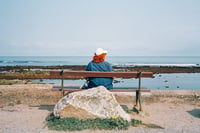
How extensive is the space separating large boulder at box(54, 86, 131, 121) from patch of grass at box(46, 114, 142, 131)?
0.43 ft

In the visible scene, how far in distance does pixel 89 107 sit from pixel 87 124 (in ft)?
1.51

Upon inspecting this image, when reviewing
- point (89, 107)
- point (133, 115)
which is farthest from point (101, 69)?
point (89, 107)

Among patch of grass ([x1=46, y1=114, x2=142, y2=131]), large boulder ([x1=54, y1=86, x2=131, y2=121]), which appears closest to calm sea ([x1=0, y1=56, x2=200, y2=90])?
large boulder ([x1=54, y1=86, x2=131, y2=121])

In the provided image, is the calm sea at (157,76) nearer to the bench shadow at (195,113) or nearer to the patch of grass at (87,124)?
the bench shadow at (195,113)

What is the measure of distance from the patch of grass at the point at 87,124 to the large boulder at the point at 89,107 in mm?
131

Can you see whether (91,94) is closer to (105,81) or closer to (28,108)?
(105,81)

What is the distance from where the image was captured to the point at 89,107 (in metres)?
6.32

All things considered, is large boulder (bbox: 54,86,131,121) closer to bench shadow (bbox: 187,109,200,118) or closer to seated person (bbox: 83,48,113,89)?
seated person (bbox: 83,48,113,89)

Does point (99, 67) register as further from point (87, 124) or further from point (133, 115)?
point (87, 124)

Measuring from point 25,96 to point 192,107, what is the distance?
6213 millimetres

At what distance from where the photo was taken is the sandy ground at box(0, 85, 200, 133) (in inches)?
235

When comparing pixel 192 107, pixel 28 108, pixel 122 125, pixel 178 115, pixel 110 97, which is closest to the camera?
pixel 122 125

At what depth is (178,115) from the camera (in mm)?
7555

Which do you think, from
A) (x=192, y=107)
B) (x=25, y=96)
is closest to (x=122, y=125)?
(x=192, y=107)
